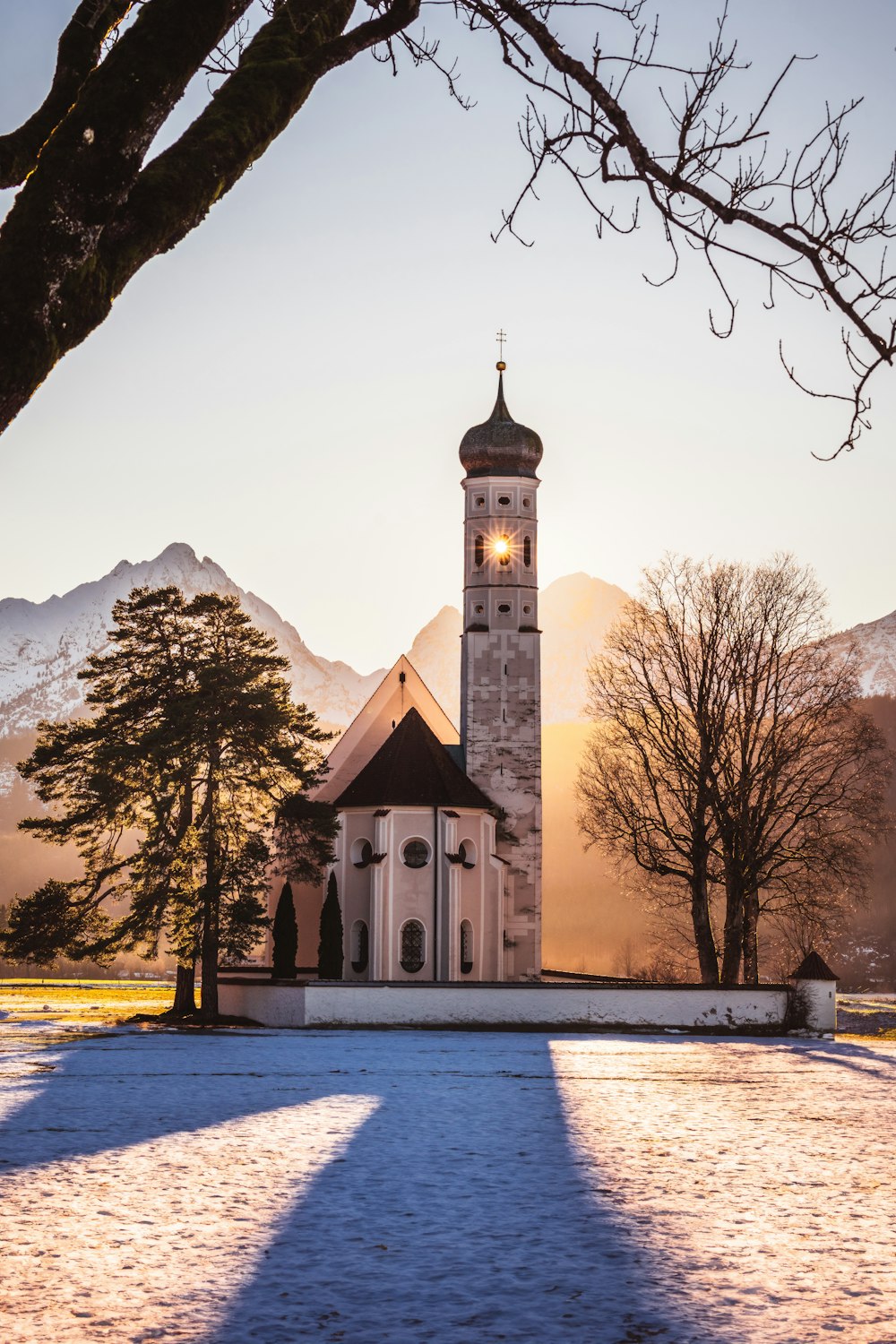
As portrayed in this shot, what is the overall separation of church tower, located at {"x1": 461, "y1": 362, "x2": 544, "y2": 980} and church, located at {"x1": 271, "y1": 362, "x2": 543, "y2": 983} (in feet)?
0.15

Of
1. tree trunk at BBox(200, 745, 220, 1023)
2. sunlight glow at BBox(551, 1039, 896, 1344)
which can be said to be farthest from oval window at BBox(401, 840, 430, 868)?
sunlight glow at BBox(551, 1039, 896, 1344)

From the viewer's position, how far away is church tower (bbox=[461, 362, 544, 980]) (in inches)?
2034

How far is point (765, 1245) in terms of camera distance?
29.2ft

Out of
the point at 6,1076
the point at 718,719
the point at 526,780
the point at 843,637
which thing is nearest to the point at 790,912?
the point at 718,719

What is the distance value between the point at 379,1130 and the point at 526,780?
38457 millimetres

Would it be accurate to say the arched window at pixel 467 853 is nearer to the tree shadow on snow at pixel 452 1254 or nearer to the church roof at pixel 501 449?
the church roof at pixel 501 449

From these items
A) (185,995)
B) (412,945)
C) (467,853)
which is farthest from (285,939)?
(467,853)

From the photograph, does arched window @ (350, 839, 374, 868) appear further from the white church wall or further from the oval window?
the oval window

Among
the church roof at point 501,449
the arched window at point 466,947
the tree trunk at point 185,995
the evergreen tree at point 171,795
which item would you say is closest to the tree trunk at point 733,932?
the arched window at point 466,947

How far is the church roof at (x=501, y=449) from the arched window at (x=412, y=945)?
19140 millimetres

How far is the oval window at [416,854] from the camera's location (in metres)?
45.5

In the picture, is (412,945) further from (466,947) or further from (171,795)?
(171,795)

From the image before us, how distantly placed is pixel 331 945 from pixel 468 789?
25.8ft

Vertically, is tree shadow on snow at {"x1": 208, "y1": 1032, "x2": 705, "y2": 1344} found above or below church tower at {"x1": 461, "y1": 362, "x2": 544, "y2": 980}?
below
